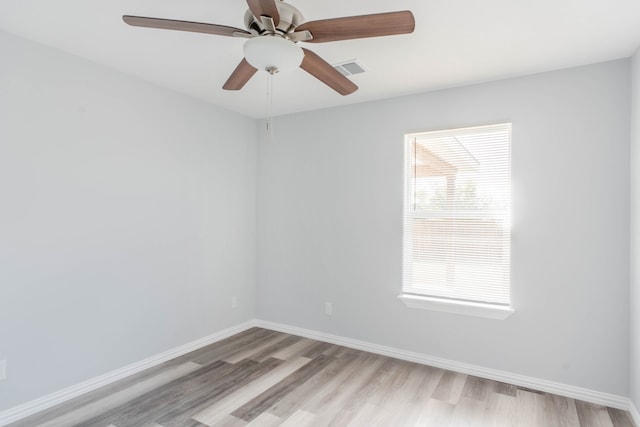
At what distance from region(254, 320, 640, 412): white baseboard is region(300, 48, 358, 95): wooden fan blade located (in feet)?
7.90

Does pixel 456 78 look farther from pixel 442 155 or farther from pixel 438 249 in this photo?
pixel 438 249

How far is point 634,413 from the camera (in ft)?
7.97

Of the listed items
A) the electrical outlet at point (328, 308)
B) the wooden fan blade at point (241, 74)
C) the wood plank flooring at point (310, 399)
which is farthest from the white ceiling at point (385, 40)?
the wood plank flooring at point (310, 399)

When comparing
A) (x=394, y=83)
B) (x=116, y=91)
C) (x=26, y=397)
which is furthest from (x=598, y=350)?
(x=116, y=91)

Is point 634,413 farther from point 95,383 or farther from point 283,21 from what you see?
point 95,383

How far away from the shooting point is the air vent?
271cm

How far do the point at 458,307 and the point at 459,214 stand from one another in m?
0.80

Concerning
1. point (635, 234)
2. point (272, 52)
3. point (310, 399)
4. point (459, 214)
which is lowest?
point (310, 399)

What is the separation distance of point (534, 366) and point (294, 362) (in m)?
1.97

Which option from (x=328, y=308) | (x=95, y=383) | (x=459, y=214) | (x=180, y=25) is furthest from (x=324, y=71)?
(x=95, y=383)

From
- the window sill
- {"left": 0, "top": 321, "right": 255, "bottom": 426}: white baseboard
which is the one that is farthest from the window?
{"left": 0, "top": 321, "right": 255, "bottom": 426}: white baseboard

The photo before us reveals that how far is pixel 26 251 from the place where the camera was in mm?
2418

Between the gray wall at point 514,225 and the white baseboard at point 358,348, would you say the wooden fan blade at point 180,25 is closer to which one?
the gray wall at point 514,225

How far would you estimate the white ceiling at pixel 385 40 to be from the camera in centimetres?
200
